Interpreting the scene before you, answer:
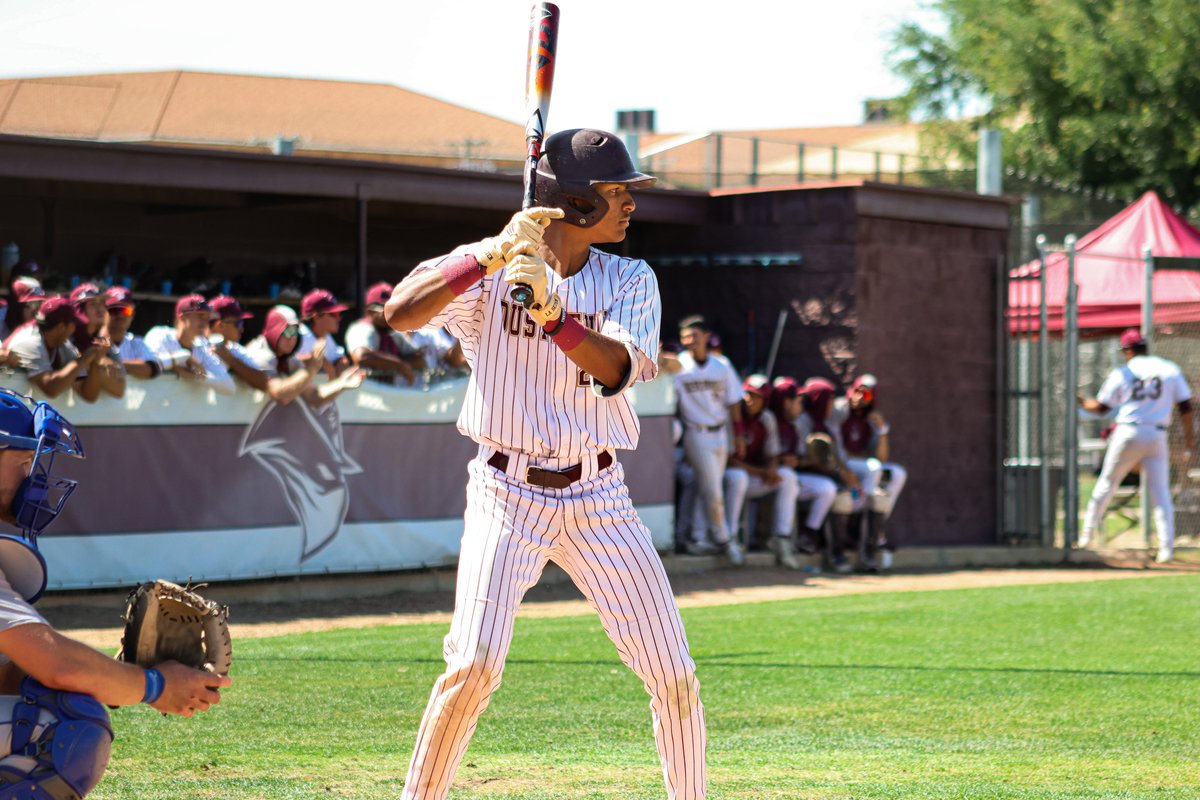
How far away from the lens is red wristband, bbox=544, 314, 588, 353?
3697mm

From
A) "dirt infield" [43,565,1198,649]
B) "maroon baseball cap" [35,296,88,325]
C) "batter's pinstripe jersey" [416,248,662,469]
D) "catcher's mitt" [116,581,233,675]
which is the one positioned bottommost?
"dirt infield" [43,565,1198,649]

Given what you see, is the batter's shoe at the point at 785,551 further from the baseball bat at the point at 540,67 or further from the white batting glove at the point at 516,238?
the white batting glove at the point at 516,238

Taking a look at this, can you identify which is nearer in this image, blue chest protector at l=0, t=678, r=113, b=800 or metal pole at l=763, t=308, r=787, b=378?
blue chest protector at l=0, t=678, r=113, b=800

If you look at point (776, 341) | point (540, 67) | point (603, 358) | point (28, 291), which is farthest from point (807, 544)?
point (603, 358)

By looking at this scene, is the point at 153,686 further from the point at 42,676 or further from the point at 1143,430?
the point at 1143,430

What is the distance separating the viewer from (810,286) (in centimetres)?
1508

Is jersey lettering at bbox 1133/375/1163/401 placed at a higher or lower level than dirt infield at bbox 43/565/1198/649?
higher

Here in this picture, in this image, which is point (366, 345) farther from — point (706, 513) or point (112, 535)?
point (706, 513)

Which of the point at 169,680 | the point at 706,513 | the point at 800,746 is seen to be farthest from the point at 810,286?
the point at 169,680

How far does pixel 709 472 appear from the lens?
1271cm

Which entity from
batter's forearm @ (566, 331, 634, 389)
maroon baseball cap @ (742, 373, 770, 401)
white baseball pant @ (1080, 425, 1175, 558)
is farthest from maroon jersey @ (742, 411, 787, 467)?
batter's forearm @ (566, 331, 634, 389)

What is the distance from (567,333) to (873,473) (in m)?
10.3

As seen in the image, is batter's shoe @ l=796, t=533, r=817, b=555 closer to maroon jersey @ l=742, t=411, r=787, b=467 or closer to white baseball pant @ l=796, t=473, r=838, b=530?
white baseball pant @ l=796, t=473, r=838, b=530

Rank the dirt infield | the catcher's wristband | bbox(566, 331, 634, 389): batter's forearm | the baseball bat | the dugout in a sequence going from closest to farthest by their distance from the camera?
the catcher's wristband, bbox(566, 331, 634, 389): batter's forearm, the baseball bat, the dirt infield, the dugout
